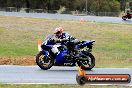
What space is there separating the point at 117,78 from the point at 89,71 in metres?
4.37

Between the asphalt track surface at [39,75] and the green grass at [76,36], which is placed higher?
the asphalt track surface at [39,75]

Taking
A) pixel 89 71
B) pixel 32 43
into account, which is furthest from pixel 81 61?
pixel 32 43

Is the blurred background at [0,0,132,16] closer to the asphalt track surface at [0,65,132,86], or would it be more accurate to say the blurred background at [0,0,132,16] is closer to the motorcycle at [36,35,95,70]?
the motorcycle at [36,35,95,70]

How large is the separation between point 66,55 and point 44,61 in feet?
2.64

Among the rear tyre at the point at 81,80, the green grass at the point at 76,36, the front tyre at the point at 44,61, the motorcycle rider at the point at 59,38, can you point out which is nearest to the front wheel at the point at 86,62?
the motorcycle rider at the point at 59,38

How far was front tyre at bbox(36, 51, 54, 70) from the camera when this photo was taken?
15.8 m

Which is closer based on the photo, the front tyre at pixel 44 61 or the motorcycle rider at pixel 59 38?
the front tyre at pixel 44 61

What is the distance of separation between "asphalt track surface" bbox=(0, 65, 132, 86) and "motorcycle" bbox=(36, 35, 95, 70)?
0.28 metres

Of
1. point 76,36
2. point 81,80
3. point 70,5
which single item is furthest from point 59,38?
point 70,5

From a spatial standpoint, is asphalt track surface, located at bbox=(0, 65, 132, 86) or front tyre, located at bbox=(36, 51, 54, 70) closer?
asphalt track surface, located at bbox=(0, 65, 132, 86)

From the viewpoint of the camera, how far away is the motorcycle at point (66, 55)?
16.0m

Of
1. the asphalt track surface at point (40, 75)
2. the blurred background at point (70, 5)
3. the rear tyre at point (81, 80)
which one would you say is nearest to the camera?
the rear tyre at point (81, 80)

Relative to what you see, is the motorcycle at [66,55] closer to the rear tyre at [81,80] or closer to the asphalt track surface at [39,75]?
the asphalt track surface at [39,75]

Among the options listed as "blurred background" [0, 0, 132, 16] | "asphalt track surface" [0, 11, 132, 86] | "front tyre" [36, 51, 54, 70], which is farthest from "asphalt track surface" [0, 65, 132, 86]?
"blurred background" [0, 0, 132, 16]
